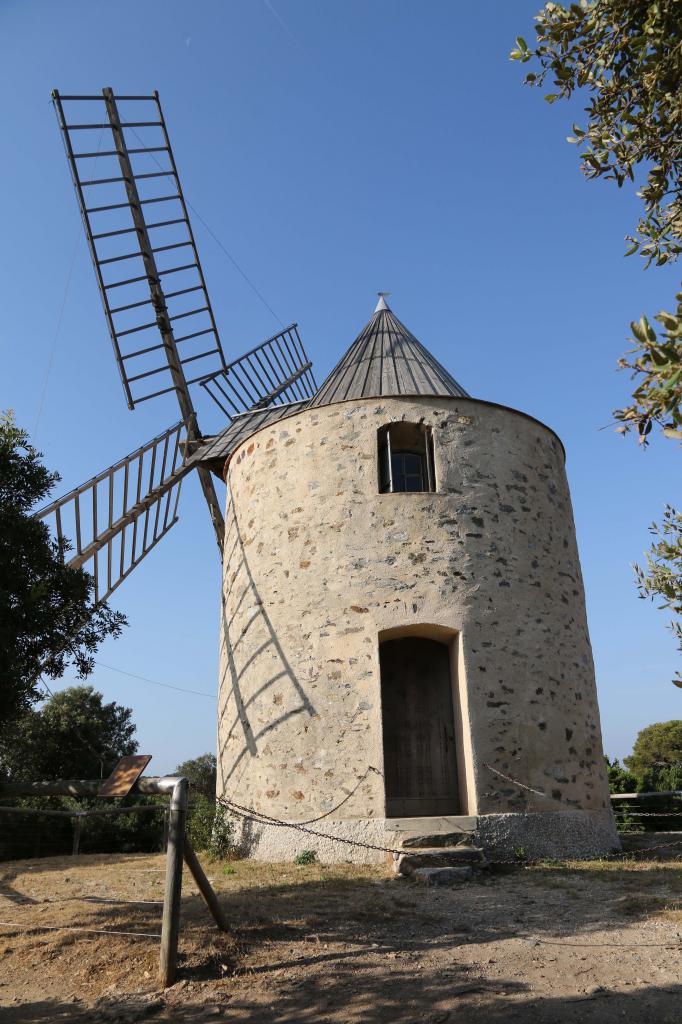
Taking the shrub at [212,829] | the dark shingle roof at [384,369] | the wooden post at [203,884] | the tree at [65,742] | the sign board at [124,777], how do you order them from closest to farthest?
the wooden post at [203,884] → the sign board at [124,777] → the shrub at [212,829] → the dark shingle roof at [384,369] → the tree at [65,742]

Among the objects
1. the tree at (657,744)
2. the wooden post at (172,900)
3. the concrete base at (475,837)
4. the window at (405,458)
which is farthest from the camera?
the tree at (657,744)

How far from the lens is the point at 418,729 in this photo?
8.62 metres

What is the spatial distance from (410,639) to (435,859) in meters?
2.80

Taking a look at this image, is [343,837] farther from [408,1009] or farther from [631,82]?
[631,82]

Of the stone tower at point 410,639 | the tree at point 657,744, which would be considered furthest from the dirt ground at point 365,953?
the tree at point 657,744

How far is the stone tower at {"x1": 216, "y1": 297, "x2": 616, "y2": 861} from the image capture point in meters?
7.68

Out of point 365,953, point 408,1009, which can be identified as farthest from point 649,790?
point 408,1009

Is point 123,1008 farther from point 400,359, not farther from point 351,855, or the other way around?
point 400,359

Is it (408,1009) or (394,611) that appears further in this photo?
(394,611)

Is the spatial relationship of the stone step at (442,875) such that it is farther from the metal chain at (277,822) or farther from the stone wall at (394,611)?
the stone wall at (394,611)

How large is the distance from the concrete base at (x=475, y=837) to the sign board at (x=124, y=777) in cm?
218

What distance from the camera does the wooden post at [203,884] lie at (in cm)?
432

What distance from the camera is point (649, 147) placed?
415cm

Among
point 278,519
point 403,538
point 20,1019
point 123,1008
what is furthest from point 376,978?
point 278,519
